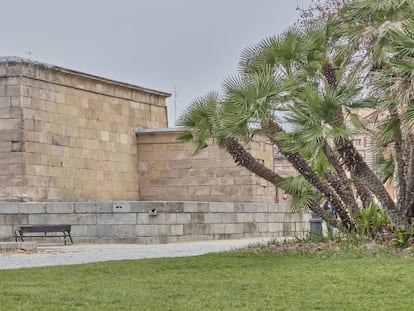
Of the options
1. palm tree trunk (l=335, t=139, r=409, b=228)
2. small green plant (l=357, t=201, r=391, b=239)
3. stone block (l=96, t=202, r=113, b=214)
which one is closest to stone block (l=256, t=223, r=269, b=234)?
stone block (l=96, t=202, r=113, b=214)

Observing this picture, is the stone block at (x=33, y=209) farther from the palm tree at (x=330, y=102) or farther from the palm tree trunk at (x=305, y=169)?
the palm tree trunk at (x=305, y=169)

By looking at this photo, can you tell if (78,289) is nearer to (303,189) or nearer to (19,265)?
(19,265)

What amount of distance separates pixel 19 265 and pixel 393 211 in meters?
6.56

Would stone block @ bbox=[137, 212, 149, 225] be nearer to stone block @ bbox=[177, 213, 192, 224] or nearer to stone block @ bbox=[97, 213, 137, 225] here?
stone block @ bbox=[97, 213, 137, 225]

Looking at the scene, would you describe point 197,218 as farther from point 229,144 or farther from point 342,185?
point 342,185

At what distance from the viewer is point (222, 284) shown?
10.1 metres

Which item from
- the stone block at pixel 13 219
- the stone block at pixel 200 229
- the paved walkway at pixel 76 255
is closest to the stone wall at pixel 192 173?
the stone block at pixel 200 229

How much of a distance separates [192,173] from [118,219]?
7.50m

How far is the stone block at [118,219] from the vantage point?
22.0 m

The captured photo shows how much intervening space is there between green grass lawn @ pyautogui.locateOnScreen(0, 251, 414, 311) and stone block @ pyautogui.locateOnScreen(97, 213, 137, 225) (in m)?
8.19

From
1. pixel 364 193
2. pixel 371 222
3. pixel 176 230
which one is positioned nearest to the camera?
pixel 371 222

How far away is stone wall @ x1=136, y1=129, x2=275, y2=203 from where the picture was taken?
94.3 feet

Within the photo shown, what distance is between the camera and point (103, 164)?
91.9ft

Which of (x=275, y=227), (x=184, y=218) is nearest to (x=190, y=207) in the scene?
(x=184, y=218)
